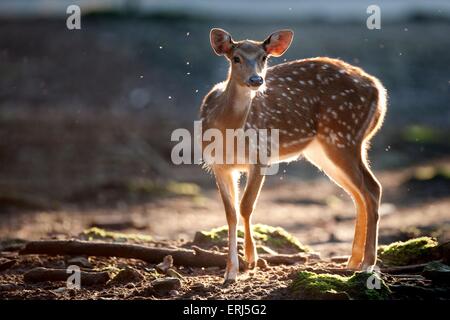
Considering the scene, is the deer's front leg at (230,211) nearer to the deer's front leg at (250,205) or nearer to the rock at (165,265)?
the deer's front leg at (250,205)

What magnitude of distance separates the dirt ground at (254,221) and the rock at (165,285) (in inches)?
2.3

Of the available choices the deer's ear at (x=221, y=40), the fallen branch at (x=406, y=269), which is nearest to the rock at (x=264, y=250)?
the fallen branch at (x=406, y=269)

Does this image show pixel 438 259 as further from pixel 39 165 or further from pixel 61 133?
pixel 61 133

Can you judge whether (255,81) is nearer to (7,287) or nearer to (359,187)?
(359,187)

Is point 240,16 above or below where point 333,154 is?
above

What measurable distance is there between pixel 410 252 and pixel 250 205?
1972 mm

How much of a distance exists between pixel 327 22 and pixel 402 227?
20.7 m

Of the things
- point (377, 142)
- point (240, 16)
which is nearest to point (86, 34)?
point (240, 16)

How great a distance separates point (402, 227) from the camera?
1526cm

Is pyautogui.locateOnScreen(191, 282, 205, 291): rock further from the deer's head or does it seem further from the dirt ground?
the deer's head

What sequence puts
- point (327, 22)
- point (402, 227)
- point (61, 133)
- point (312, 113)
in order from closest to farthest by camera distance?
1. point (312, 113)
2. point (402, 227)
3. point (61, 133)
4. point (327, 22)

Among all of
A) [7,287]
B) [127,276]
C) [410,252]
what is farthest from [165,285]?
[410,252]

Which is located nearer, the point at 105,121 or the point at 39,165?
the point at 39,165

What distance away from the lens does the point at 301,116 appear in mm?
10562
